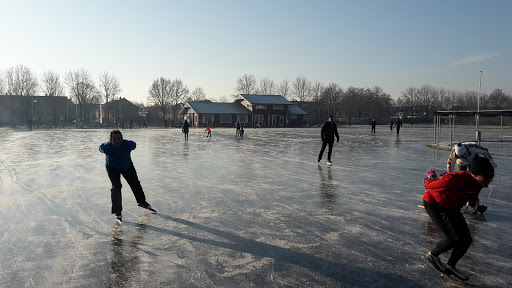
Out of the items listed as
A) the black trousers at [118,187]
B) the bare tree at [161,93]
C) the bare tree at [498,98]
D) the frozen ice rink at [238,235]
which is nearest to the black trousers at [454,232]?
the frozen ice rink at [238,235]

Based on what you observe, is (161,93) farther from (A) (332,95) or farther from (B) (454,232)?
(B) (454,232)

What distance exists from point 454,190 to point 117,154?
475cm

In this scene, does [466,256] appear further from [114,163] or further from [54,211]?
[54,211]

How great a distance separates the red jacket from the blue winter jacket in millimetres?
4414

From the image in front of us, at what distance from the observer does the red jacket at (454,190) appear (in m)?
3.37

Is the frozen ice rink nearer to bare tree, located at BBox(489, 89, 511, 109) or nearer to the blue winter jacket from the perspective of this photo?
the blue winter jacket

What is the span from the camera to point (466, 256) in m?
4.22

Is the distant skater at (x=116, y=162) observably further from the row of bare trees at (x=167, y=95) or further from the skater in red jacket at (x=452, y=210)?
the row of bare trees at (x=167, y=95)

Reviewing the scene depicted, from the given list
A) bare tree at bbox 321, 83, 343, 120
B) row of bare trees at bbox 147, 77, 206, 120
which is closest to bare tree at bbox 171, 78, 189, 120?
row of bare trees at bbox 147, 77, 206, 120

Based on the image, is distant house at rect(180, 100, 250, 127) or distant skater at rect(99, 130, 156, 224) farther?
distant house at rect(180, 100, 250, 127)

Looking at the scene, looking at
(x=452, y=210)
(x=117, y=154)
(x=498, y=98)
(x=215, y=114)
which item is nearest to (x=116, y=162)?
(x=117, y=154)

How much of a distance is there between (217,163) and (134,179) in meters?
6.93

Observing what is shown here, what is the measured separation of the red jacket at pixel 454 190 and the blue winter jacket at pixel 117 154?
174 inches

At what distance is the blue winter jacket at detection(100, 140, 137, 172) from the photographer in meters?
5.78
